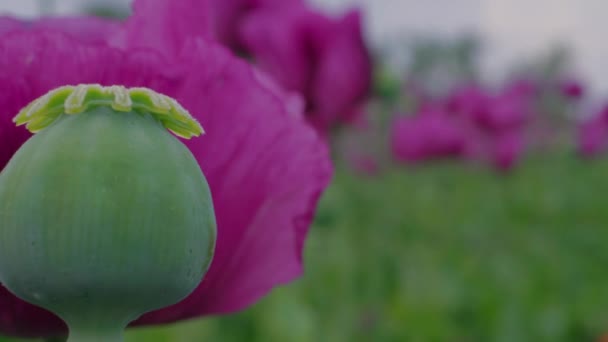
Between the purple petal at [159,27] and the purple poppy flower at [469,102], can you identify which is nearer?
the purple petal at [159,27]

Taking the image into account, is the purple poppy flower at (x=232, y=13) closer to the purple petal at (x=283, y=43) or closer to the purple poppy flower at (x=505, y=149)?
the purple petal at (x=283, y=43)

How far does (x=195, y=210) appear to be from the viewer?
15cm

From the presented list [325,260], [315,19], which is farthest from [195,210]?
[325,260]

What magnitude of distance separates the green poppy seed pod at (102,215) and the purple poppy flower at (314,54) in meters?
0.51

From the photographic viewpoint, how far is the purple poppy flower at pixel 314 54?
2.18 feet

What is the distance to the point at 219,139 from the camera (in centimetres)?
20

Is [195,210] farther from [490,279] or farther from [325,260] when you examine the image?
[490,279]

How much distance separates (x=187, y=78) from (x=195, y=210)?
6 centimetres

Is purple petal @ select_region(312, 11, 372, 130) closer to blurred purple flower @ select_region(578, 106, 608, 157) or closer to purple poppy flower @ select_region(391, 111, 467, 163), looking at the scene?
purple poppy flower @ select_region(391, 111, 467, 163)

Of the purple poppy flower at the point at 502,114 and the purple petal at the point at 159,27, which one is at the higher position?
the purple petal at the point at 159,27

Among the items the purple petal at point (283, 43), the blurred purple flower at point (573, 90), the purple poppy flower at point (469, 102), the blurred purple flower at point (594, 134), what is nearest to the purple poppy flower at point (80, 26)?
the purple petal at point (283, 43)

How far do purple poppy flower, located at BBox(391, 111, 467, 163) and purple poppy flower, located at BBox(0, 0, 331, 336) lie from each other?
1.80 meters

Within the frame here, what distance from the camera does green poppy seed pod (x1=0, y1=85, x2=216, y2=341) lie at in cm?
14

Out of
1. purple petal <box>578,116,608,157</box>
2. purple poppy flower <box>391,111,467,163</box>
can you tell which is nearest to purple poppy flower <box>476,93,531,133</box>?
purple poppy flower <box>391,111,467,163</box>
